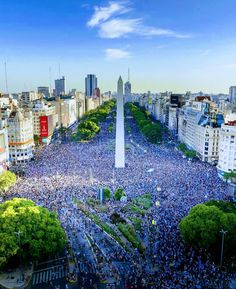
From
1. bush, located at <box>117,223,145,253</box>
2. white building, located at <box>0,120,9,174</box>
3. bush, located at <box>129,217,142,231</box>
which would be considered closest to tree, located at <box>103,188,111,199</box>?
bush, located at <box>129,217,142,231</box>

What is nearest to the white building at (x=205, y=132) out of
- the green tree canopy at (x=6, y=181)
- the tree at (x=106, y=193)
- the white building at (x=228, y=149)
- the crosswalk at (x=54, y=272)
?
the white building at (x=228, y=149)

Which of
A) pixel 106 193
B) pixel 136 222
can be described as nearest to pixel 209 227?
pixel 136 222

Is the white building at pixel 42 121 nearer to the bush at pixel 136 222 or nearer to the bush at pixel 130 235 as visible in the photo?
the bush at pixel 136 222

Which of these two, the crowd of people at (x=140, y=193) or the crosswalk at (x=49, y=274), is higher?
the crowd of people at (x=140, y=193)

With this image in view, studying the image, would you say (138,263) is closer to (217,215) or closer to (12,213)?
(217,215)

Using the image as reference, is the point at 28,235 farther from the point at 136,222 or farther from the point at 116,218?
the point at 136,222

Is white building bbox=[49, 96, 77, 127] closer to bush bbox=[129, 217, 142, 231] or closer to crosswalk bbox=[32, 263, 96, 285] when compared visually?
bush bbox=[129, 217, 142, 231]
